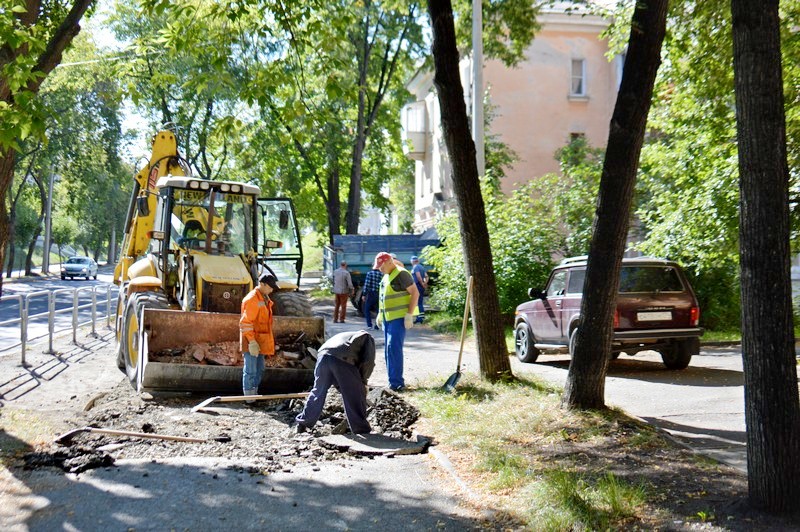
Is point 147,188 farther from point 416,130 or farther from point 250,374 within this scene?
point 416,130

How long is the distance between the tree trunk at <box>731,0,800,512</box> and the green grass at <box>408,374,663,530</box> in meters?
0.91

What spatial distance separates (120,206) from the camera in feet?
225

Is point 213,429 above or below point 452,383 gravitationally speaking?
below

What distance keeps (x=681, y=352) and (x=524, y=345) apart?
9.37ft

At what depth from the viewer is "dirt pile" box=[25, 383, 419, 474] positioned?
7441 millimetres

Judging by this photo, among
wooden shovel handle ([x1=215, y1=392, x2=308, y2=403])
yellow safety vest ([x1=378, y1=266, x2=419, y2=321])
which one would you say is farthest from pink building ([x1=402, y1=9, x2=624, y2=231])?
wooden shovel handle ([x1=215, y1=392, x2=308, y2=403])

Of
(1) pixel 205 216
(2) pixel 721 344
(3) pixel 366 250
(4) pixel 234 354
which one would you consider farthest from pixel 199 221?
(3) pixel 366 250

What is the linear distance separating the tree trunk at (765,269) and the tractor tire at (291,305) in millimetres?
8433

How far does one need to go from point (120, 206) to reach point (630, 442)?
2587 inches

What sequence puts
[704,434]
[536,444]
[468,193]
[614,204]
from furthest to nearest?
[468,193] < [614,204] < [704,434] < [536,444]

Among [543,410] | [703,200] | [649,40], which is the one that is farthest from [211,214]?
[703,200]

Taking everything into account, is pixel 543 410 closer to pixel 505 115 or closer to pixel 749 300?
pixel 749 300

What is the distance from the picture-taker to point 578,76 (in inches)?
1292

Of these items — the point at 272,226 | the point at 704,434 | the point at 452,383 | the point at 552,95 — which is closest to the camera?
the point at 704,434
